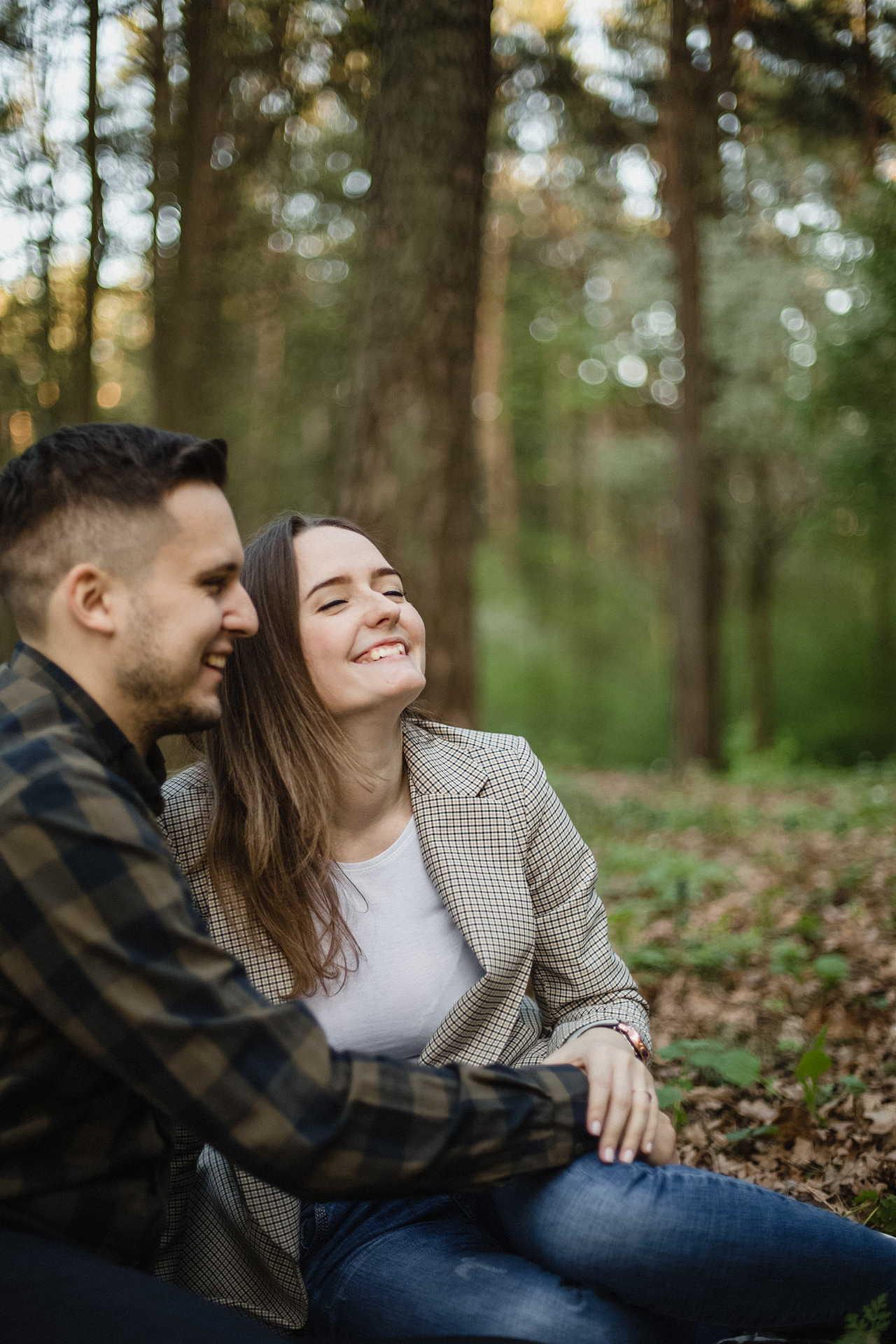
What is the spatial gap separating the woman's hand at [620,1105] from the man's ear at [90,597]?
113 centimetres

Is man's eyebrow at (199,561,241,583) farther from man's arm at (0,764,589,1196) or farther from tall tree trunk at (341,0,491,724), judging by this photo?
tall tree trunk at (341,0,491,724)

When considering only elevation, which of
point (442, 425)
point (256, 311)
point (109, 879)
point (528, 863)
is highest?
point (256, 311)

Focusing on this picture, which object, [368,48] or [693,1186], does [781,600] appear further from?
[693,1186]

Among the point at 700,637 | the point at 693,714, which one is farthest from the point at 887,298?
the point at 693,714

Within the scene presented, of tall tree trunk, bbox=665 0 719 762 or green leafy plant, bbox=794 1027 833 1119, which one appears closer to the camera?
green leafy plant, bbox=794 1027 833 1119

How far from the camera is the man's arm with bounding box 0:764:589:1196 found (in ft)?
4.82

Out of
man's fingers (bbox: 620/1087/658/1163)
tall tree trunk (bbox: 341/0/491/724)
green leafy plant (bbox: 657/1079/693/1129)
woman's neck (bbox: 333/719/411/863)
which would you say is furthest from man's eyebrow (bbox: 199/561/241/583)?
tall tree trunk (bbox: 341/0/491/724)

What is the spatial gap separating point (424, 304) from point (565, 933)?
3761 millimetres

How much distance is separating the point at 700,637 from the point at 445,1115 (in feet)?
42.5

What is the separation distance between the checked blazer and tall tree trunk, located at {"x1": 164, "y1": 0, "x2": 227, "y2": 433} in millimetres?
6132

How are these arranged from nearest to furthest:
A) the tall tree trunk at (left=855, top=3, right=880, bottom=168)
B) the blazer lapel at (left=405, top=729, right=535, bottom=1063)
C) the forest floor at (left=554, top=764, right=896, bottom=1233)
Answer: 1. the blazer lapel at (left=405, top=729, right=535, bottom=1063)
2. the forest floor at (left=554, top=764, right=896, bottom=1233)
3. the tall tree trunk at (left=855, top=3, right=880, bottom=168)

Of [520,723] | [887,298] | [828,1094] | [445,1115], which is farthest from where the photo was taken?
[520,723]

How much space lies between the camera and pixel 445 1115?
1.60 m

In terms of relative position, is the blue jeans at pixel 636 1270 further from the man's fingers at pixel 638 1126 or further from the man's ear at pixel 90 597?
the man's ear at pixel 90 597
